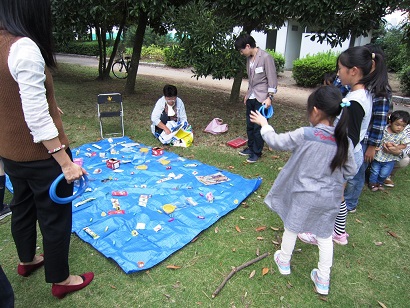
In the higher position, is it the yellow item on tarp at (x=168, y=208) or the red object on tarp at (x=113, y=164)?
the red object on tarp at (x=113, y=164)

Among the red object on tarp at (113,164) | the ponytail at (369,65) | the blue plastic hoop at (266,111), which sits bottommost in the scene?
the red object on tarp at (113,164)

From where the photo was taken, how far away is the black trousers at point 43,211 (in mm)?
1876

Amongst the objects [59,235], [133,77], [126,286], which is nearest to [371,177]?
[126,286]

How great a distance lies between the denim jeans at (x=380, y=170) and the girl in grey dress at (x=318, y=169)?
2.16 meters

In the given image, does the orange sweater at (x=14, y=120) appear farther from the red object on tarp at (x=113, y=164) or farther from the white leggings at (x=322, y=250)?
the red object on tarp at (x=113, y=164)

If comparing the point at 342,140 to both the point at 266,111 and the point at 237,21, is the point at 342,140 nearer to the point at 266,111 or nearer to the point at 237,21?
the point at 266,111

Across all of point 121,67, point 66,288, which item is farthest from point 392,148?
point 121,67

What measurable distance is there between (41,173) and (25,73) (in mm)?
618

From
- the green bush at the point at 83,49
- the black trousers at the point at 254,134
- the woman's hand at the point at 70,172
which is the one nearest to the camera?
the woman's hand at the point at 70,172

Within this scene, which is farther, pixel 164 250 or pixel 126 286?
pixel 164 250

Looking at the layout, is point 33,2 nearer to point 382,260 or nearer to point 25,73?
point 25,73

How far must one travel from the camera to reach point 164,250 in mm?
2758

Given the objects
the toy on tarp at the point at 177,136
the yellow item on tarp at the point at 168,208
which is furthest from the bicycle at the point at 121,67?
the yellow item on tarp at the point at 168,208

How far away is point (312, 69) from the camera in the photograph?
1203 cm
